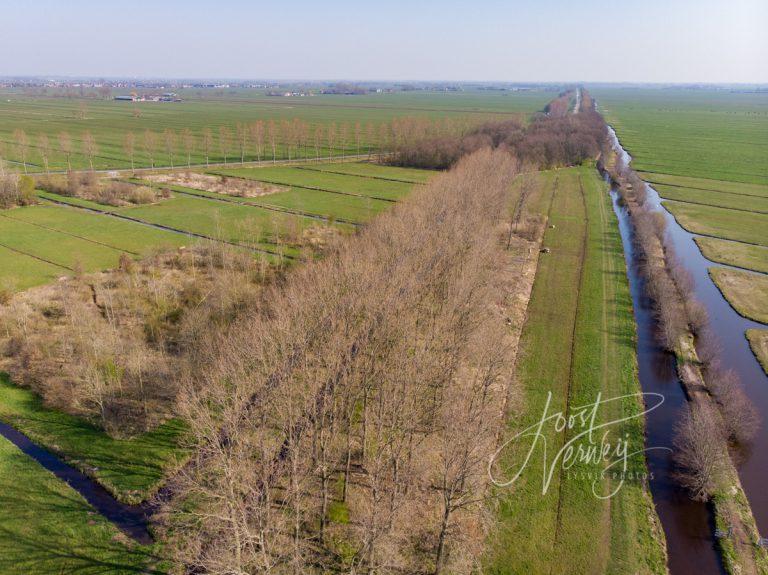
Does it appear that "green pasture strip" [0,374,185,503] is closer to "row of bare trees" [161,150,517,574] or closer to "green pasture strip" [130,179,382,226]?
"row of bare trees" [161,150,517,574]

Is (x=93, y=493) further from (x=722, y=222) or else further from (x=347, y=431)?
(x=722, y=222)

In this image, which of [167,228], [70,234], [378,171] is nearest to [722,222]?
[378,171]

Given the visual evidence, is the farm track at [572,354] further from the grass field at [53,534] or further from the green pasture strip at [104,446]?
the green pasture strip at [104,446]

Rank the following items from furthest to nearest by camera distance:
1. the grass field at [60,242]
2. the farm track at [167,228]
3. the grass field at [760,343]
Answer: the farm track at [167,228], the grass field at [60,242], the grass field at [760,343]

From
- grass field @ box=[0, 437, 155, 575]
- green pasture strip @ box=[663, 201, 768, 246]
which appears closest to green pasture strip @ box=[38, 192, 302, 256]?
grass field @ box=[0, 437, 155, 575]

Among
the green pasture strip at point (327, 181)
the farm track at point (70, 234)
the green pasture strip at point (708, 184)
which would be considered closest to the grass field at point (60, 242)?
→ the farm track at point (70, 234)
